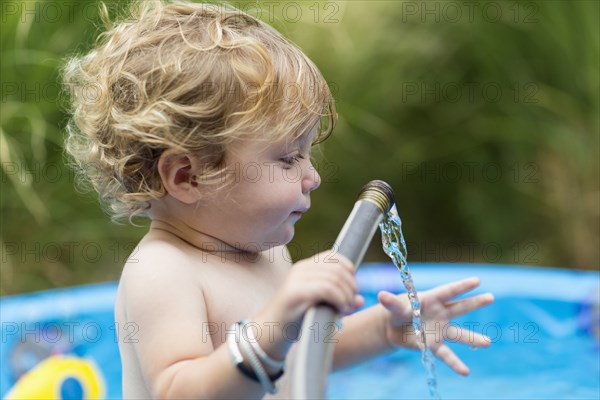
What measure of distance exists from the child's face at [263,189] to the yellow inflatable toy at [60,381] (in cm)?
113

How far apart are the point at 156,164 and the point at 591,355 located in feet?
5.78

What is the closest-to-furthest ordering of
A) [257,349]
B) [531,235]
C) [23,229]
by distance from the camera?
[257,349] < [23,229] < [531,235]

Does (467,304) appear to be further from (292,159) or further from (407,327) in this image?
(292,159)

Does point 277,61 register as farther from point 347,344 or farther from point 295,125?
point 347,344

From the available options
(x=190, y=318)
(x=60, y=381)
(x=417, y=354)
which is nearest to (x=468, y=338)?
(x=190, y=318)

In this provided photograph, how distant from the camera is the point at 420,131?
4250mm

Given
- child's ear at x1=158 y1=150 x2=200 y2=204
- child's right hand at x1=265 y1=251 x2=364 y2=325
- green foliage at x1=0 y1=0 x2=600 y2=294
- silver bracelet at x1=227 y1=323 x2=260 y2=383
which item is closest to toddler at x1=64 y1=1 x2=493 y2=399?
child's ear at x1=158 y1=150 x2=200 y2=204

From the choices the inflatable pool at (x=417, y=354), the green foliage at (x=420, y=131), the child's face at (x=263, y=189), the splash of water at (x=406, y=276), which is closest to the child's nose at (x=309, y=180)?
the child's face at (x=263, y=189)

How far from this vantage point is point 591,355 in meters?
2.77

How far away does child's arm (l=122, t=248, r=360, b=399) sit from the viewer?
3.71 ft

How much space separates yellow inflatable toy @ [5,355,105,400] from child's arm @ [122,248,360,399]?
1038mm

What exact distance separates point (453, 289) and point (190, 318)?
565 millimetres

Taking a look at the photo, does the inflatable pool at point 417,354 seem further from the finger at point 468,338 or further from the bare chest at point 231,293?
the bare chest at point 231,293

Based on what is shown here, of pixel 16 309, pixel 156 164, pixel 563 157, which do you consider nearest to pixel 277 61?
pixel 156 164
